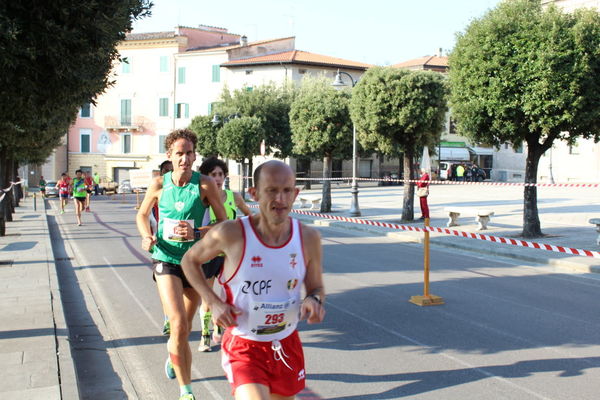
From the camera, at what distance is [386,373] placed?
578 cm

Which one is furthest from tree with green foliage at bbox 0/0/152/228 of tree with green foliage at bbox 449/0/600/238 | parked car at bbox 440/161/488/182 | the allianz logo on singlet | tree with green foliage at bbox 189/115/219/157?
A: parked car at bbox 440/161/488/182

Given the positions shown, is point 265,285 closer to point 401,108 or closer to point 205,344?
point 205,344

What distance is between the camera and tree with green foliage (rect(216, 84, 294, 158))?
A: 47625mm

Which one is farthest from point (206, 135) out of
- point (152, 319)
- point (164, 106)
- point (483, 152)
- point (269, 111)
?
point (152, 319)

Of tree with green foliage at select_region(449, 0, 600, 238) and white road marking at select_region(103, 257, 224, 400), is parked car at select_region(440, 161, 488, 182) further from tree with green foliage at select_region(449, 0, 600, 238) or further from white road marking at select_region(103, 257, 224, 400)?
white road marking at select_region(103, 257, 224, 400)

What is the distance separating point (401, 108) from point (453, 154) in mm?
42554

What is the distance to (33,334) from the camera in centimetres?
680

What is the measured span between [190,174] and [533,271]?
334 inches


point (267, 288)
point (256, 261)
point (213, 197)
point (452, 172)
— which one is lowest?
point (267, 288)

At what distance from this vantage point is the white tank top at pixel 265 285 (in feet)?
10.6

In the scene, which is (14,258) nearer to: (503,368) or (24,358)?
(24,358)

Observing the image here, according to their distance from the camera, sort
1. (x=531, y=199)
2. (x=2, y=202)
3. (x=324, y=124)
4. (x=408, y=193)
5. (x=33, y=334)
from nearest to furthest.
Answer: (x=33, y=334) < (x=531, y=199) < (x=2, y=202) < (x=408, y=193) < (x=324, y=124)

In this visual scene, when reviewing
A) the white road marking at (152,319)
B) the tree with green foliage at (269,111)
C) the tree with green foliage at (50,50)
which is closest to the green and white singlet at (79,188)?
the white road marking at (152,319)

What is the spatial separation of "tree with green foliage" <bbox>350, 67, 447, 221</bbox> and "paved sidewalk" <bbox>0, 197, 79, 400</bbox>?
441 inches
